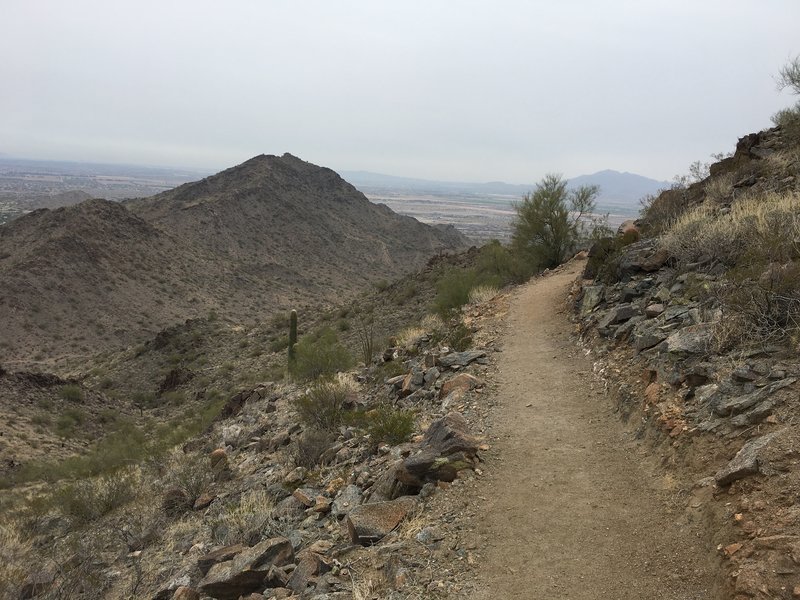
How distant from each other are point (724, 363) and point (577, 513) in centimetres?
260

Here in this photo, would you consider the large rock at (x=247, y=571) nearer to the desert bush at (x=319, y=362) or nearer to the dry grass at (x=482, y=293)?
the desert bush at (x=319, y=362)

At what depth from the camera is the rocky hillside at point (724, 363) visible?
160 inches

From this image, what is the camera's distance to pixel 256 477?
9602 millimetres

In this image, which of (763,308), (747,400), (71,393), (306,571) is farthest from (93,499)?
(71,393)

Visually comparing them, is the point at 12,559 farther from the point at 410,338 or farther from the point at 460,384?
the point at 410,338

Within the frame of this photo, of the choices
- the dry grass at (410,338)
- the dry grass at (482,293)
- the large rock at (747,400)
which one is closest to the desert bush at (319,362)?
the dry grass at (410,338)

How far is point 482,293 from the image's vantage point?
708 inches

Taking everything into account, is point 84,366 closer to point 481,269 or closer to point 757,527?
point 481,269

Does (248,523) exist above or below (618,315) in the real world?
below

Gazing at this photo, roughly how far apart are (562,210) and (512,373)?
1460 centimetres

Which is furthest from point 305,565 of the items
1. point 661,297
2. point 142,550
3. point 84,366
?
point 84,366

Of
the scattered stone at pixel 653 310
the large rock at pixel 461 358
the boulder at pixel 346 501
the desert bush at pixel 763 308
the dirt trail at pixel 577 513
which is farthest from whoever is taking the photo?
the large rock at pixel 461 358

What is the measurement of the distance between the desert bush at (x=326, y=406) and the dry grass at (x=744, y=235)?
23.1 ft

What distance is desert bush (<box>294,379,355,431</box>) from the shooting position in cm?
1023
